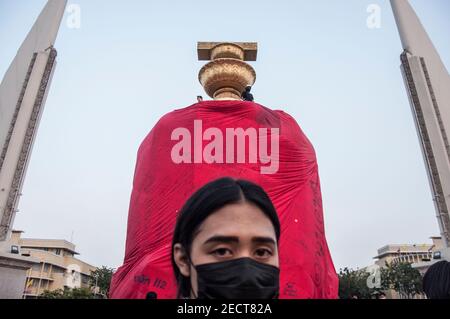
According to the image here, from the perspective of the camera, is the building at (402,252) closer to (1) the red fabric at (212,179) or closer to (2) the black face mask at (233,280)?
(1) the red fabric at (212,179)

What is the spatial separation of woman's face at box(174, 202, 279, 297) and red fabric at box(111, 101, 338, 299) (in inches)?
52.7

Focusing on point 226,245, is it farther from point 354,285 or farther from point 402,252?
point 402,252

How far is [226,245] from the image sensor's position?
3.24 ft

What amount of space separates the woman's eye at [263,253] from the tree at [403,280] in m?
25.0

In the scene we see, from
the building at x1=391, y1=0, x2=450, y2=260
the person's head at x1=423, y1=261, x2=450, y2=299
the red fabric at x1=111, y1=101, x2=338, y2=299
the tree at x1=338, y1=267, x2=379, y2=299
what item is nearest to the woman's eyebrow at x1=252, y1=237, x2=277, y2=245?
the person's head at x1=423, y1=261, x2=450, y2=299

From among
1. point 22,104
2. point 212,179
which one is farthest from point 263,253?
point 22,104

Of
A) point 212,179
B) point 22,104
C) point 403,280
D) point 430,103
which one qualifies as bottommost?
point 212,179

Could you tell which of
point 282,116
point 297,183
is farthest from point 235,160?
point 282,116

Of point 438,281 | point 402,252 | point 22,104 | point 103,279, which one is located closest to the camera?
point 438,281

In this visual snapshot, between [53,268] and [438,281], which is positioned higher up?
[53,268]

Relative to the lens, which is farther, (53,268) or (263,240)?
(53,268)

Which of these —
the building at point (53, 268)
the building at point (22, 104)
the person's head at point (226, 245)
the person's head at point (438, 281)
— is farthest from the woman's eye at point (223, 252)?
the building at point (53, 268)

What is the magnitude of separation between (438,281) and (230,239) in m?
0.89
